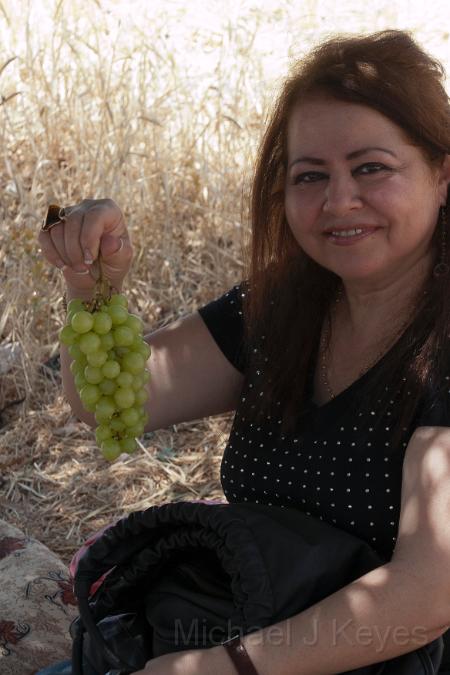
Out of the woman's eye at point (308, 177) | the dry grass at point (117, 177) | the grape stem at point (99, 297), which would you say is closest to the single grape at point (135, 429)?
the grape stem at point (99, 297)

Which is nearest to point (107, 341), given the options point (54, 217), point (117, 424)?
point (117, 424)

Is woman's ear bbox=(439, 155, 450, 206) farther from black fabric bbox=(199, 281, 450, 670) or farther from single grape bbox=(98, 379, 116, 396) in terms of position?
single grape bbox=(98, 379, 116, 396)

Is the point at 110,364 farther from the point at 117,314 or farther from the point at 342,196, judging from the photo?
the point at 342,196

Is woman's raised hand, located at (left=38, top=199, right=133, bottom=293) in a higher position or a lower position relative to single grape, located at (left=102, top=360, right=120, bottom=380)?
higher

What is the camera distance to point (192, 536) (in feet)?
5.37

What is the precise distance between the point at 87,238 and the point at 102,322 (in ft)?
0.60

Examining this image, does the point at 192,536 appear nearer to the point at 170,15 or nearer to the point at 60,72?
the point at 60,72

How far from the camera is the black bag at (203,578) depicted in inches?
60.5

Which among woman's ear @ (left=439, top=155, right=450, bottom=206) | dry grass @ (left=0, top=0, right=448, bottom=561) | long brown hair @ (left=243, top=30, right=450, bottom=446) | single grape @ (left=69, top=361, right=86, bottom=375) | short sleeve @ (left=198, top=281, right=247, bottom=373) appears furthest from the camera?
dry grass @ (left=0, top=0, right=448, bottom=561)

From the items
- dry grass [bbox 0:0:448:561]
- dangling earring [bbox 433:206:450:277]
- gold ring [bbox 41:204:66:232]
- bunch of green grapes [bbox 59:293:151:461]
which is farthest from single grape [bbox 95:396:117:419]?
dry grass [bbox 0:0:448:561]

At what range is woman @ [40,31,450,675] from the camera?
1502 mm

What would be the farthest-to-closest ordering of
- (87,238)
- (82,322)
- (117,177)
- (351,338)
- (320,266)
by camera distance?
1. (117,177)
2. (320,266)
3. (351,338)
4. (87,238)
5. (82,322)

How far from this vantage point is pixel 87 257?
159 cm

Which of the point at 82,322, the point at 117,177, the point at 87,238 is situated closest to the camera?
the point at 82,322
